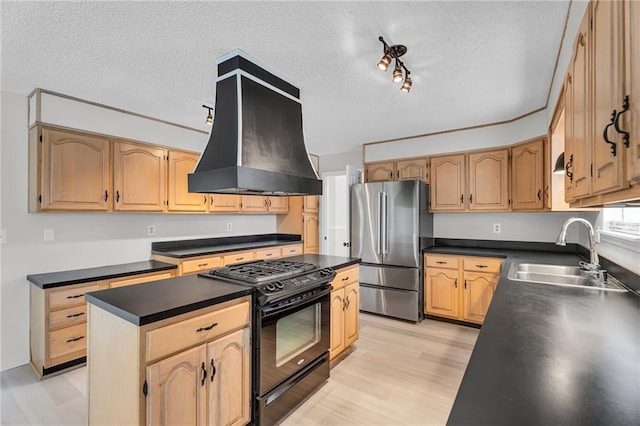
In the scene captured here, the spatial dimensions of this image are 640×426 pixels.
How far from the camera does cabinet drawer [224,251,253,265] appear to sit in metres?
3.76

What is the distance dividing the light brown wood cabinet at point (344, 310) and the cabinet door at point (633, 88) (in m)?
2.08

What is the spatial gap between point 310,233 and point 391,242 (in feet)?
5.38

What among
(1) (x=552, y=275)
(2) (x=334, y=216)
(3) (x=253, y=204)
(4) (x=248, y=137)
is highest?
(4) (x=248, y=137)

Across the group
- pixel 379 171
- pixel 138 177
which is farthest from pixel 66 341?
pixel 379 171

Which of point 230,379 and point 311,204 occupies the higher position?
point 311,204

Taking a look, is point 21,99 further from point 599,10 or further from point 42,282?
point 599,10

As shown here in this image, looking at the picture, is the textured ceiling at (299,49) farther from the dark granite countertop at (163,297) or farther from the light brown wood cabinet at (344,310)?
the light brown wood cabinet at (344,310)

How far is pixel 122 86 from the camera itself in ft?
8.52

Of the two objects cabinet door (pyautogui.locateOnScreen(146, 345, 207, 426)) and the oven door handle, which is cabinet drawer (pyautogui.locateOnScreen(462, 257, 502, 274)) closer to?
the oven door handle

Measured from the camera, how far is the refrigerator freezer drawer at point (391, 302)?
12.3ft

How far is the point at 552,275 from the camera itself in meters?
2.41

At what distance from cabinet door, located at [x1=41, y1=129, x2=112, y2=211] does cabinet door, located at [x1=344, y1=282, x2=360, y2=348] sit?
253 centimetres

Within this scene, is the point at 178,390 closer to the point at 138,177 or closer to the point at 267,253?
the point at 138,177

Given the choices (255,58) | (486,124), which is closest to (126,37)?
(255,58)
